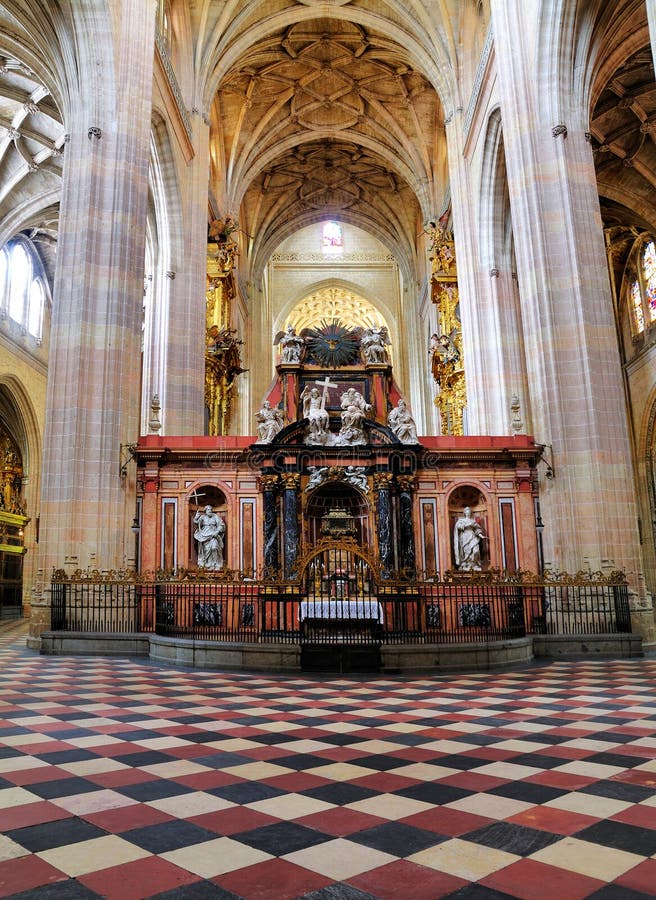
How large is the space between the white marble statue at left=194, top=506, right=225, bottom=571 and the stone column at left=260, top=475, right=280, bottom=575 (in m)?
1.00

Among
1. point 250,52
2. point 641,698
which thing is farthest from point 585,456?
point 250,52

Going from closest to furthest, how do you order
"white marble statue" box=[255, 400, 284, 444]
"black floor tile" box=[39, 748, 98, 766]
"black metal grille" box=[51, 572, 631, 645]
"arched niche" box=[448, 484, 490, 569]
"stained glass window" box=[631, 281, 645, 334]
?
"black floor tile" box=[39, 748, 98, 766] → "black metal grille" box=[51, 572, 631, 645] → "arched niche" box=[448, 484, 490, 569] → "white marble statue" box=[255, 400, 284, 444] → "stained glass window" box=[631, 281, 645, 334]

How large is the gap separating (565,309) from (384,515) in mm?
5708

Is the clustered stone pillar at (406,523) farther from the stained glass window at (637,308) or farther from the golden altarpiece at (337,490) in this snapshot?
the stained glass window at (637,308)

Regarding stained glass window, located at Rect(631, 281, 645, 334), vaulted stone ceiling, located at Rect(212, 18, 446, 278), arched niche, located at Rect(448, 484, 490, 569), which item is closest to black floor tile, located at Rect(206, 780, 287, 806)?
arched niche, located at Rect(448, 484, 490, 569)

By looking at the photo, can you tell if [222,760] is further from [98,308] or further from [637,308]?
[637,308]

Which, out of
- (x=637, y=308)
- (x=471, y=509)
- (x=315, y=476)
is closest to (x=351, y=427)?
(x=315, y=476)

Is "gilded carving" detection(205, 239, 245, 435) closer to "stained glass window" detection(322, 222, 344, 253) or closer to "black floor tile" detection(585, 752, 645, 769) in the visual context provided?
"stained glass window" detection(322, 222, 344, 253)

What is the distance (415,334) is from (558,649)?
3051cm

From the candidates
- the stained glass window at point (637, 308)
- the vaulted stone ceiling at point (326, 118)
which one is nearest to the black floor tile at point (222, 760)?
the stained glass window at point (637, 308)

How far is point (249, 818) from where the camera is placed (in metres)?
3.31

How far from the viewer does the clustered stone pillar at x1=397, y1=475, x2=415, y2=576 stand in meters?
15.0

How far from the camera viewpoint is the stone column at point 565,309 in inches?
520

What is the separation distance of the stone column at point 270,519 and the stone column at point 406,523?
271cm
